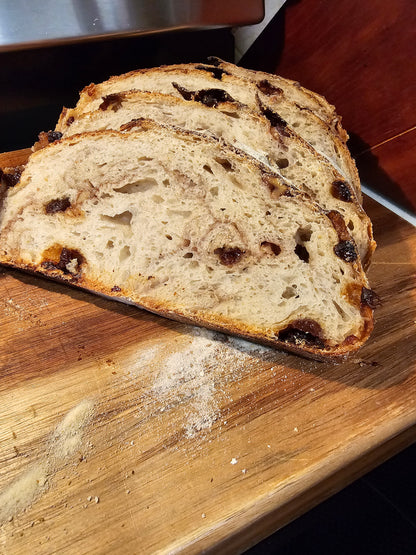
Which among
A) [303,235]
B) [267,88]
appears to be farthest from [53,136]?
[303,235]

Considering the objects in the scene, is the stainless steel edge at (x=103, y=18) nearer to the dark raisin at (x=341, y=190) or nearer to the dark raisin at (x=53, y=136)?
the dark raisin at (x=53, y=136)

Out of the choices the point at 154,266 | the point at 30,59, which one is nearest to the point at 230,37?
the point at 30,59

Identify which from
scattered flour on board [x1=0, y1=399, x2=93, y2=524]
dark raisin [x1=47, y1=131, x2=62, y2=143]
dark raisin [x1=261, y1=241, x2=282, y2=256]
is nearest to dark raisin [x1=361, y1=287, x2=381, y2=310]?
dark raisin [x1=261, y1=241, x2=282, y2=256]

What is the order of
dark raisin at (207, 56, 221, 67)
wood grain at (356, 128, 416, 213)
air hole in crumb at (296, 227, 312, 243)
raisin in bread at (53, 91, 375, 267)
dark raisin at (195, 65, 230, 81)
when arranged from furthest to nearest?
wood grain at (356, 128, 416, 213)
dark raisin at (207, 56, 221, 67)
dark raisin at (195, 65, 230, 81)
raisin in bread at (53, 91, 375, 267)
air hole in crumb at (296, 227, 312, 243)

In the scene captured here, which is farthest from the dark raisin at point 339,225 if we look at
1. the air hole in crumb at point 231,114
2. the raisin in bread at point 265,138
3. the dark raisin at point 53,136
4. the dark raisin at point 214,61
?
the dark raisin at point 53,136

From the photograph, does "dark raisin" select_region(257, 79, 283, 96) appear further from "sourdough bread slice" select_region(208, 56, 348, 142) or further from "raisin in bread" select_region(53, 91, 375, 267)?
"raisin in bread" select_region(53, 91, 375, 267)
